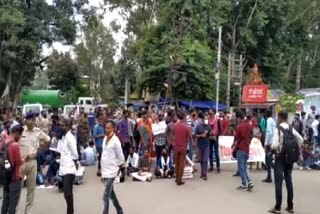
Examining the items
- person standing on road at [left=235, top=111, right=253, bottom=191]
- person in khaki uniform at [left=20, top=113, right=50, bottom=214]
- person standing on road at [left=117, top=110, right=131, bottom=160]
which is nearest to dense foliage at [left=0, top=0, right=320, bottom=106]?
person standing on road at [left=117, top=110, right=131, bottom=160]

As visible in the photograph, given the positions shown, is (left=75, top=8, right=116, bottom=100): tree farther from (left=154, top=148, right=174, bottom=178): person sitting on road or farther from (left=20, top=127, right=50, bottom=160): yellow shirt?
(left=20, top=127, right=50, bottom=160): yellow shirt

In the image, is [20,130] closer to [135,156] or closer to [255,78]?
[135,156]

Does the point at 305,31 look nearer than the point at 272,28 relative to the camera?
No

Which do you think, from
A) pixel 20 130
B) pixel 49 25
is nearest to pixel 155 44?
pixel 49 25

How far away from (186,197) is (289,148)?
3.02 meters

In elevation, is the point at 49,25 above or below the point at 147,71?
above

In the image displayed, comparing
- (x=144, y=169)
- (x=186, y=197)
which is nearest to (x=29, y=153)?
(x=186, y=197)

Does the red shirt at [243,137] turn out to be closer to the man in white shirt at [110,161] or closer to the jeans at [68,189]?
the man in white shirt at [110,161]

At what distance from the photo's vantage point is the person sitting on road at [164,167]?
14.7 metres

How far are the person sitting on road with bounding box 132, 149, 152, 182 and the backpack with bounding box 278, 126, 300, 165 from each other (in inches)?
199

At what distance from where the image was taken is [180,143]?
13.4 metres

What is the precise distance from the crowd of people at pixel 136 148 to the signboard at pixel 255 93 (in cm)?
775

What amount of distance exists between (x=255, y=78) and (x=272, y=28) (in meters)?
10.5

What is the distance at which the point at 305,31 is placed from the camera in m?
47.2
